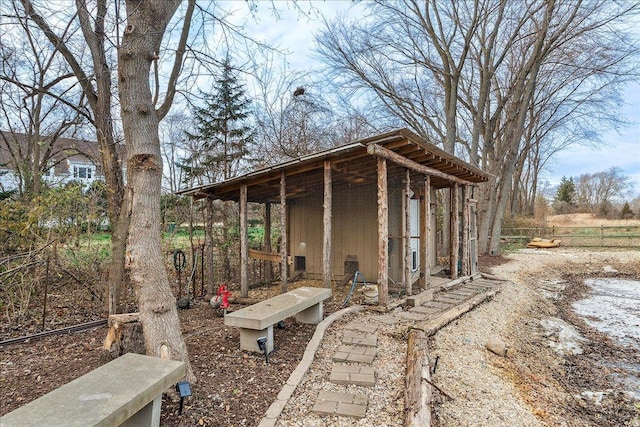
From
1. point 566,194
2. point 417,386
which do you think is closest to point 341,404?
point 417,386

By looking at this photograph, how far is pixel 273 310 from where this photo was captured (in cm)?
418

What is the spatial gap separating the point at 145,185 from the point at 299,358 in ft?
8.13

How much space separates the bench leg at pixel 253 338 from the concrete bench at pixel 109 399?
1414mm

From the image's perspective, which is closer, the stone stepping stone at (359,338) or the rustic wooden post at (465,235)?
the stone stepping stone at (359,338)

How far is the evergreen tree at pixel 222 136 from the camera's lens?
1255 cm

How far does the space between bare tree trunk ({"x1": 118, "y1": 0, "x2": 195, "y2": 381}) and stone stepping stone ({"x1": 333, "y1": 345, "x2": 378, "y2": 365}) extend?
1.58 m

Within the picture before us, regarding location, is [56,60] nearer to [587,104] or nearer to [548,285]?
[548,285]

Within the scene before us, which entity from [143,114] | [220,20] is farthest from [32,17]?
[143,114]

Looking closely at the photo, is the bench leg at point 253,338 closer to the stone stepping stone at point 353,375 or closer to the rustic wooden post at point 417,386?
the stone stepping stone at point 353,375

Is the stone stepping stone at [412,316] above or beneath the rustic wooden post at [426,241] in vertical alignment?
beneath

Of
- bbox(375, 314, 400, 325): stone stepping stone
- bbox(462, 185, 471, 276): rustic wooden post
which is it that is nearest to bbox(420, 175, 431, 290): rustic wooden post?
bbox(375, 314, 400, 325): stone stepping stone

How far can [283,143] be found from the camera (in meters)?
12.3

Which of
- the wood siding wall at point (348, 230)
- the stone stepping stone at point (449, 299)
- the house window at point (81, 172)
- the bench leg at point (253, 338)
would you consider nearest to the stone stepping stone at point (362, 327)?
the bench leg at point (253, 338)

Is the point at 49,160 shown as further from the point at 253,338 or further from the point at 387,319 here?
the point at 387,319
